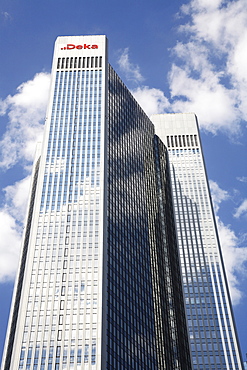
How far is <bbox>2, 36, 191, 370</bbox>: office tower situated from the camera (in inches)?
4230

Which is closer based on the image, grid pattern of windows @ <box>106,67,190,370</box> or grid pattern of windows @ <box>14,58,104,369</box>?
grid pattern of windows @ <box>14,58,104,369</box>

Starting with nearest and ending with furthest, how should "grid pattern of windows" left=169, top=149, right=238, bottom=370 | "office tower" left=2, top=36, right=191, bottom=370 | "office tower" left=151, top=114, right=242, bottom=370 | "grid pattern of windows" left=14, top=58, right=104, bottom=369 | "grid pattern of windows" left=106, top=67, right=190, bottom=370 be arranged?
"grid pattern of windows" left=14, top=58, right=104, bottom=369, "office tower" left=2, top=36, right=191, bottom=370, "grid pattern of windows" left=106, top=67, right=190, bottom=370, "office tower" left=151, top=114, right=242, bottom=370, "grid pattern of windows" left=169, top=149, right=238, bottom=370

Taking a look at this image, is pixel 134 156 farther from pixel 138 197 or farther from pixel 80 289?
pixel 80 289

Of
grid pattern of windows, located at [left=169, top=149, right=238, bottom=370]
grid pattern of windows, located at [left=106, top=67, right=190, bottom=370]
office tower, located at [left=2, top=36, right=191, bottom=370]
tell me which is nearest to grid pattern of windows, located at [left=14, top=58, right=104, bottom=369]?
office tower, located at [left=2, top=36, right=191, bottom=370]

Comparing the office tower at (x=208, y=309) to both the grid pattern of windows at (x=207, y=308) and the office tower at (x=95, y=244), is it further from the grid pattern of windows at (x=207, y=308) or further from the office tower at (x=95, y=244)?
the office tower at (x=95, y=244)

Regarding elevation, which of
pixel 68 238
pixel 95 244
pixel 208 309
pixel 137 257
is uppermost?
pixel 208 309

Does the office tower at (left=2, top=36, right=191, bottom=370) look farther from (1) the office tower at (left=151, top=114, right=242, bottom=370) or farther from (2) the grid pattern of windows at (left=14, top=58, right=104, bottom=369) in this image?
(1) the office tower at (left=151, top=114, right=242, bottom=370)

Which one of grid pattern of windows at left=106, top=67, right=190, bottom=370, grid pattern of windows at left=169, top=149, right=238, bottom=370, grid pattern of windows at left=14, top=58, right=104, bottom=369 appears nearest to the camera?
grid pattern of windows at left=14, top=58, right=104, bottom=369

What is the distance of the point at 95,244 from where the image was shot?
404 ft

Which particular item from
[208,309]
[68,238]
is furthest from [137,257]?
[208,309]

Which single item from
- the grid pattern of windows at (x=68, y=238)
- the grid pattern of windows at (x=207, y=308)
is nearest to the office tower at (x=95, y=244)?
the grid pattern of windows at (x=68, y=238)

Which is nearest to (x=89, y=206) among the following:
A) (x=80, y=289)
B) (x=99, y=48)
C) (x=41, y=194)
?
(x=41, y=194)

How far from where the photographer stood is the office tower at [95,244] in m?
107

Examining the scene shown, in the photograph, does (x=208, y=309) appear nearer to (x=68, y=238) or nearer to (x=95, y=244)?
(x=95, y=244)
